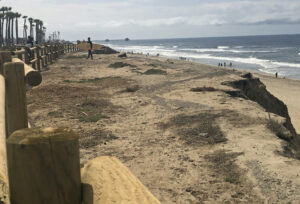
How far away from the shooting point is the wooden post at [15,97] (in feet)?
9.56

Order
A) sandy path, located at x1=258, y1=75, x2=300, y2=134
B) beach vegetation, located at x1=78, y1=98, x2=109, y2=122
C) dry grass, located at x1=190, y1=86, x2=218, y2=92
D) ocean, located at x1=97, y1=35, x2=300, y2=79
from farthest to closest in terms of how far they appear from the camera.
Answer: ocean, located at x1=97, y1=35, x2=300, y2=79 → sandy path, located at x1=258, y1=75, x2=300, y2=134 → dry grass, located at x1=190, y1=86, x2=218, y2=92 → beach vegetation, located at x1=78, y1=98, x2=109, y2=122

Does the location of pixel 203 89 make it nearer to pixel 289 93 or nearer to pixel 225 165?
pixel 225 165

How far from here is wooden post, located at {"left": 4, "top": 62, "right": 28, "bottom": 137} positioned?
2913 millimetres

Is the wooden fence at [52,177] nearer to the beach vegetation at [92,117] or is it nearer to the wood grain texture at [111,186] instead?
the wood grain texture at [111,186]

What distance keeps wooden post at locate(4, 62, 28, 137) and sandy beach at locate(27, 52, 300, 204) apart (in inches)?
108

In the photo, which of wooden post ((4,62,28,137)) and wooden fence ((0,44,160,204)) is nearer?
wooden fence ((0,44,160,204))

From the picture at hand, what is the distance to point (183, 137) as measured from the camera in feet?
25.1

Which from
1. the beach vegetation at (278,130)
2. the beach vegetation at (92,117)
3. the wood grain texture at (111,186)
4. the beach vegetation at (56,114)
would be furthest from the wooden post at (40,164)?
the beach vegetation at (56,114)

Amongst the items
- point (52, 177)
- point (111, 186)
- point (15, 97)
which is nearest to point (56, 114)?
Result: point (15, 97)

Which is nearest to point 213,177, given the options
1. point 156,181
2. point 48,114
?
point 156,181

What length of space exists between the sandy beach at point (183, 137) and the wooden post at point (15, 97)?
2.75 meters

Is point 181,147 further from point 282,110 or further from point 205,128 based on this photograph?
point 282,110

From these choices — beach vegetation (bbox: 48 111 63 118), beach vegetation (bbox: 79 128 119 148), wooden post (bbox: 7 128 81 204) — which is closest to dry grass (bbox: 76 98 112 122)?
beach vegetation (bbox: 48 111 63 118)

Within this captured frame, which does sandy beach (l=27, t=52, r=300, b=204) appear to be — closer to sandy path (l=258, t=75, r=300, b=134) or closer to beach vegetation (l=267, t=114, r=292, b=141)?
beach vegetation (l=267, t=114, r=292, b=141)
